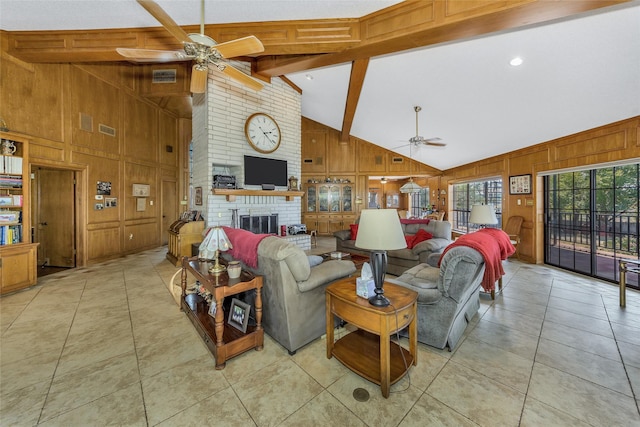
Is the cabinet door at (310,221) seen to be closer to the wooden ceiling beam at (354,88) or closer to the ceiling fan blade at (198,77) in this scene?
the wooden ceiling beam at (354,88)

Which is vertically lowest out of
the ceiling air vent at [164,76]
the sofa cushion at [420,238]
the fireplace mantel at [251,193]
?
the sofa cushion at [420,238]

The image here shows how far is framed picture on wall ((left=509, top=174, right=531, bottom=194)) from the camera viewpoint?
17.0 feet

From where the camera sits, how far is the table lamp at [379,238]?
1629mm

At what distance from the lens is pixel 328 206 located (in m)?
8.70

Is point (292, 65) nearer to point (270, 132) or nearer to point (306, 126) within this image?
point (270, 132)

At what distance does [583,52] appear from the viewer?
2795mm

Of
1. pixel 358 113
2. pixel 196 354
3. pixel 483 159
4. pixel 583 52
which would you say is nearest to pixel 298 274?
pixel 196 354

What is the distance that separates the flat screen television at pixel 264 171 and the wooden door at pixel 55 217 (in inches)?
132

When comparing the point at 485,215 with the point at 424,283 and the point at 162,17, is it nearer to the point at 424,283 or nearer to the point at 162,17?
the point at 424,283

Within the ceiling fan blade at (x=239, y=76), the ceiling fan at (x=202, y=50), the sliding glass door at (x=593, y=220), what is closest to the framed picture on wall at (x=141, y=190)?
the ceiling fan at (x=202, y=50)

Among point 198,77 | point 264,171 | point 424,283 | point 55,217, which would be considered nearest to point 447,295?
point 424,283

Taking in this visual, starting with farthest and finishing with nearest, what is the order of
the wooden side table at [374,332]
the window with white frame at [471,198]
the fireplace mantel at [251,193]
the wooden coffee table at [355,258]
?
the window with white frame at [471,198] → the fireplace mantel at [251,193] → the wooden coffee table at [355,258] → the wooden side table at [374,332]

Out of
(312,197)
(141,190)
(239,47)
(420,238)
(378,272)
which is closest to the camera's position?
(378,272)

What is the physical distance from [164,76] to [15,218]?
406 cm
